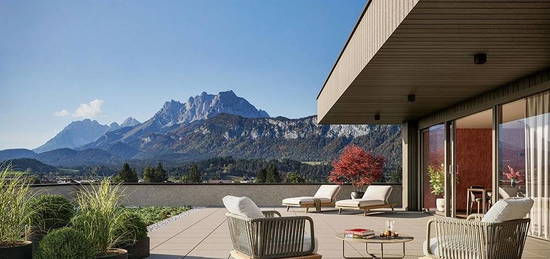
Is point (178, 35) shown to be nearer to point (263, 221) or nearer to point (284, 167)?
point (284, 167)

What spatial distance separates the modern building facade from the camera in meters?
5.19

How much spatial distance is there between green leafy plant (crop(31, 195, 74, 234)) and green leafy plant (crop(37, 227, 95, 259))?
1.18 meters

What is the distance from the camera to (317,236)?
360 inches

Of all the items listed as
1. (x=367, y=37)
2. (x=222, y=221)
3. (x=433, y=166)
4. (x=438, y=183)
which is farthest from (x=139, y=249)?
(x=433, y=166)

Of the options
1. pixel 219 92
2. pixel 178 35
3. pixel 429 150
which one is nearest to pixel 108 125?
pixel 219 92

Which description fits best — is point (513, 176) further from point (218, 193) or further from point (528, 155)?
point (218, 193)

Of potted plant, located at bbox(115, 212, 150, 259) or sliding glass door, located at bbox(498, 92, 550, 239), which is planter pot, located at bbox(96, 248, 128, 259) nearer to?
potted plant, located at bbox(115, 212, 150, 259)

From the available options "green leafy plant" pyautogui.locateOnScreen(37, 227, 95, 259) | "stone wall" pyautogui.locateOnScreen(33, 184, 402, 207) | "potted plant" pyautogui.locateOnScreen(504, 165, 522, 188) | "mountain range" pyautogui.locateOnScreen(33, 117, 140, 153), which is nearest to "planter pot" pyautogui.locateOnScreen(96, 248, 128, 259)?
"green leafy plant" pyautogui.locateOnScreen(37, 227, 95, 259)

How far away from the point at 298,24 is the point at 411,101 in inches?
2514

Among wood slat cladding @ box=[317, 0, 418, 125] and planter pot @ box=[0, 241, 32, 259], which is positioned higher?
wood slat cladding @ box=[317, 0, 418, 125]

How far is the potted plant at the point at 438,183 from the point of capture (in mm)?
13437

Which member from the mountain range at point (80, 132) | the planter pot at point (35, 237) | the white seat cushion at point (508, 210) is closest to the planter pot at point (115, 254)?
the planter pot at point (35, 237)

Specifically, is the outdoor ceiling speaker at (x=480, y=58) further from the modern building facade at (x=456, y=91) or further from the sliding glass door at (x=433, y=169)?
the sliding glass door at (x=433, y=169)

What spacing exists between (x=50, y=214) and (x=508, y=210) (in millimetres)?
4902
